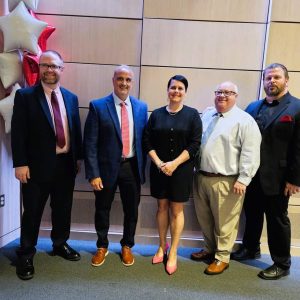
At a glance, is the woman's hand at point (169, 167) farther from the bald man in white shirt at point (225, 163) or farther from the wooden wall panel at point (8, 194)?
the wooden wall panel at point (8, 194)

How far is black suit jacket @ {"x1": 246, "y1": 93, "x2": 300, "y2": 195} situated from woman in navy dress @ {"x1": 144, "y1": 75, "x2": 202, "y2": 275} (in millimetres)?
576

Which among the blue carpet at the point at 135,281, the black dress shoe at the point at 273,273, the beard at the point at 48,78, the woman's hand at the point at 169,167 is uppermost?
the beard at the point at 48,78

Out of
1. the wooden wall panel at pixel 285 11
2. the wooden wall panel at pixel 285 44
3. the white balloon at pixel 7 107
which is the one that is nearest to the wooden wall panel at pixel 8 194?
the white balloon at pixel 7 107

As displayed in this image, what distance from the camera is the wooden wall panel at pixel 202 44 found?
8.74 ft

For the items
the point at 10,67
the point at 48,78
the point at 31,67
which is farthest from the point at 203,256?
the point at 10,67

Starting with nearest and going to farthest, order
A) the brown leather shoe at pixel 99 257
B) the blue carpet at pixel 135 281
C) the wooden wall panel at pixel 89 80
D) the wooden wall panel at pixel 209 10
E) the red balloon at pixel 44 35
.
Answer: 1. the blue carpet at pixel 135 281
2. the brown leather shoe at pixel 99 257
3. the red balloon at pixel 44 35
4. the wooden wall panel at pixel 209 10
5. the wooden wall panel at pixel 89 80

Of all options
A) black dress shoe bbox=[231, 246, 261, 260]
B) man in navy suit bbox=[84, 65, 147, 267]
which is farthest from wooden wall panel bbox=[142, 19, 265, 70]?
black dress shoe bbox=[231, 246, 261, 260]

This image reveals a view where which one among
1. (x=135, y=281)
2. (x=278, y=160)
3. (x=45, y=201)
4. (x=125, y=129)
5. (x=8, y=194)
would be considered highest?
(x=125, y=129)

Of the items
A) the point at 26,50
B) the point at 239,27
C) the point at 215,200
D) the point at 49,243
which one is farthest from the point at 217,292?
the point at 26,50

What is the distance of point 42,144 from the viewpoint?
2.18 metres

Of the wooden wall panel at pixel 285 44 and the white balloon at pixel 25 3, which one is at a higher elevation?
the white balloon at pixel 25 3

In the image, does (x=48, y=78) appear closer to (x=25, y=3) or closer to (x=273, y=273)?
(x=25, y=3)

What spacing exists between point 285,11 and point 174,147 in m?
1.69

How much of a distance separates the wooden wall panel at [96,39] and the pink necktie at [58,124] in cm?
68
